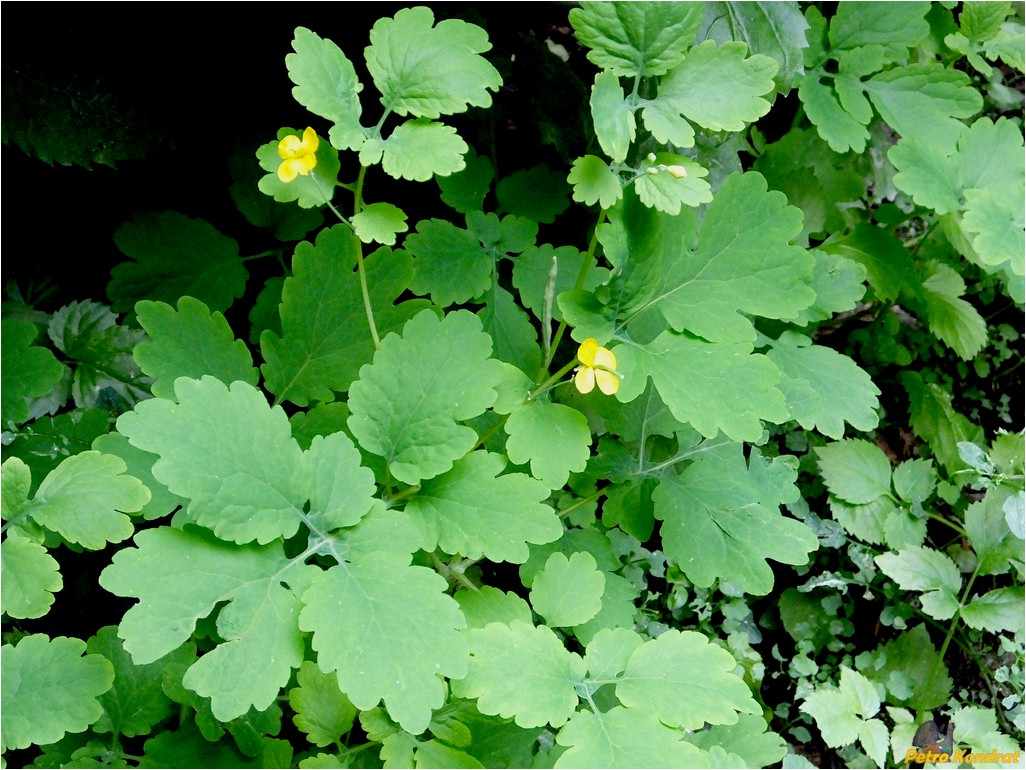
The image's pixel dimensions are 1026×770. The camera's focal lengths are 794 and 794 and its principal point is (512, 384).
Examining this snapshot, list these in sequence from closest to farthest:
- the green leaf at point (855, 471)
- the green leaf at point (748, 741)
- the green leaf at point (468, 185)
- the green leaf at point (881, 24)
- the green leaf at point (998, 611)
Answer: the green leaf at point (748, 741) → the green leaf at point (468, 185) → the green leaf at point (881, 24) → the green leaf at point (998, 611) → the green leaf at point (855, 471)

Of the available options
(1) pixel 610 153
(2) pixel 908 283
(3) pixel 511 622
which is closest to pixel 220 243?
(1) pixel 610 153

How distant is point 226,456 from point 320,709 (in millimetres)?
446

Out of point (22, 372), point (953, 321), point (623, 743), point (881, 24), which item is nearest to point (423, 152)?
point (22, 372)

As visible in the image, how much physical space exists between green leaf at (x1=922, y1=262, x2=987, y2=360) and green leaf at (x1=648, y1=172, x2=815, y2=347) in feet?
3.22

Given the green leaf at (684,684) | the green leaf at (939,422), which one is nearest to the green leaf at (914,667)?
the green leaf at (939,422)

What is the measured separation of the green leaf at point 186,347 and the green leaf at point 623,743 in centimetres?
72

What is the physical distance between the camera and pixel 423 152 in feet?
3.83

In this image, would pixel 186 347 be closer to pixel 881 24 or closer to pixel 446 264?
pixel 446 264

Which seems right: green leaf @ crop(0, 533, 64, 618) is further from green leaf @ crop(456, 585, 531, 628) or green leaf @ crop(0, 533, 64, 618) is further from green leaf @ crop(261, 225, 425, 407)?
green leaf @ crop(456, 585, 531, 628)

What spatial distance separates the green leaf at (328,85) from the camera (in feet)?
3.72

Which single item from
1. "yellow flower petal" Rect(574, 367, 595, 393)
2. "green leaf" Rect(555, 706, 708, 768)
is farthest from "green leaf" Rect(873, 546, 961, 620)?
"yellow flower petal" Rect(574, 367, 595, 393)

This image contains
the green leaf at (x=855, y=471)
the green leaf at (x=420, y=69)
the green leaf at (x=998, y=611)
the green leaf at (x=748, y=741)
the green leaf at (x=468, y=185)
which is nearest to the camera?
the green leaf at (x=420, y=69)

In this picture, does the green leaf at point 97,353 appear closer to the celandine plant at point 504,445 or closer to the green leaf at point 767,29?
the celandine plant at point 504,445

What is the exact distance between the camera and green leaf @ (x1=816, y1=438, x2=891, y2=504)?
1.94 m
